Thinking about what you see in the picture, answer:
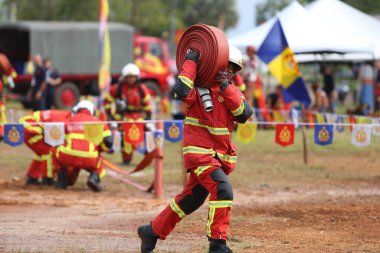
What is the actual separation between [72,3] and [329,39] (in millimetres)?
34750

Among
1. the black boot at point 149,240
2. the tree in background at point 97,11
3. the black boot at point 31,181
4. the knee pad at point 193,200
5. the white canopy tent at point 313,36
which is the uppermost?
the tree in background at point 97,11

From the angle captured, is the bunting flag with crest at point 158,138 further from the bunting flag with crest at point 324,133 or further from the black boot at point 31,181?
the bunting flag with crest at point 324,133

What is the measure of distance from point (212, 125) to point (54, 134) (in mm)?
5510

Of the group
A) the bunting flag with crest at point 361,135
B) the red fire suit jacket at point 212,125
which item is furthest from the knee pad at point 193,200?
the bunting flag with crest at point 361,135

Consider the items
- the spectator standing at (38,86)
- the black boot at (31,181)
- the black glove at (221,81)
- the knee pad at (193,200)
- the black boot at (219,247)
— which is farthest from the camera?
the spectator standing at (38,86)

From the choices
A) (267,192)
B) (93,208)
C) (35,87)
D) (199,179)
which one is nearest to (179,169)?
(267,192)

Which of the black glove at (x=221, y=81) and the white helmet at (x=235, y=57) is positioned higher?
the white helmet at (x=235, y=57)

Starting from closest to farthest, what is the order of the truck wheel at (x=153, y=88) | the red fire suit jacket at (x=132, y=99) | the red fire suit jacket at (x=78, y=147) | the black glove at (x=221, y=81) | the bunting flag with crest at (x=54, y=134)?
1. the black glove at (x=221, y=81)
2. the bunting flag with crest at (x=54, y=134)
3. the red fire suit jacket at (x=78, y=147)
4. the red fire suit jacket at (x=132, y=99)
5. the truck wheel at (x=153, y=88)

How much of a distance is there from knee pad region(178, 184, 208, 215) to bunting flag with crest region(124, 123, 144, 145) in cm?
564

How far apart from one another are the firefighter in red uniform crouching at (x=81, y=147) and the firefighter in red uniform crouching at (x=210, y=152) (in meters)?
5.24

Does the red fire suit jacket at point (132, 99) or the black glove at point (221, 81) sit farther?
the red fire suit jacket at point (132, 99)

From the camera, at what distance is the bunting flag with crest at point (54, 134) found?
518 inches

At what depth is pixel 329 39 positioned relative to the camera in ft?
58.7

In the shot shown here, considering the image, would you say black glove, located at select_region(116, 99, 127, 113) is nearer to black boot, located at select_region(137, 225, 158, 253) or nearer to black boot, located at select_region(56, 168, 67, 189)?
black boot, located at select_region(56, 168, 67, 189)
